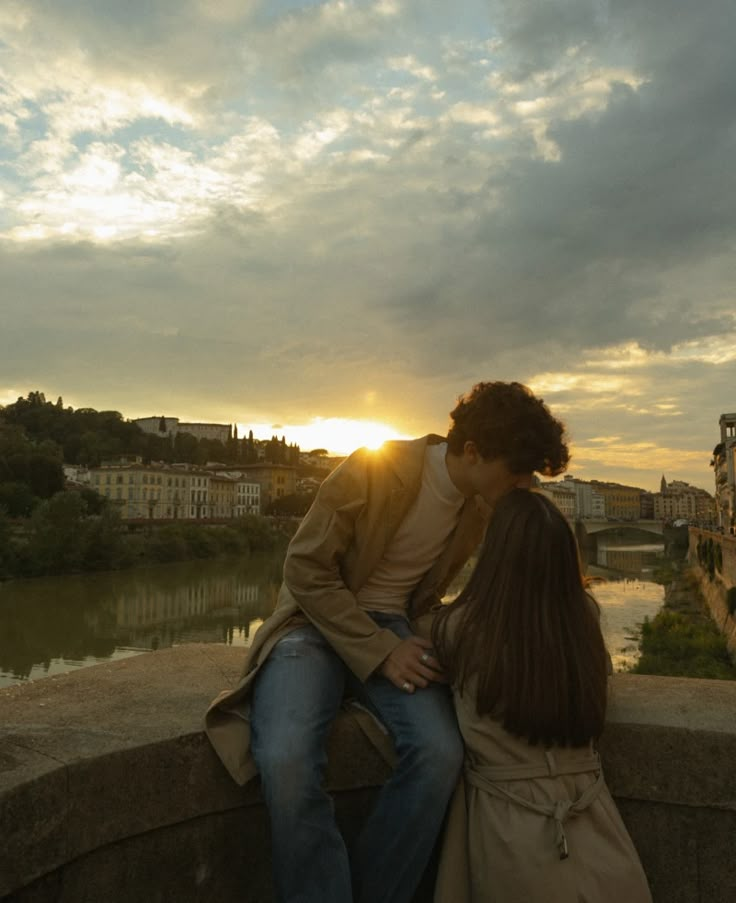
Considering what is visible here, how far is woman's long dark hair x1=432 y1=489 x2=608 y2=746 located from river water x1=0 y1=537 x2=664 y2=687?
15.2 metres

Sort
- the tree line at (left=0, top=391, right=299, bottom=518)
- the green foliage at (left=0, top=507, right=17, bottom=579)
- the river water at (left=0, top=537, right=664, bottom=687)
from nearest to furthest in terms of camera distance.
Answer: the river water at (left=0, top=537, right=664, bottom=687) < the green foliage at (left=0, top=507, right=17, bottom=579) < the tree line at (left=0, top=391, right=299, bottom=518)

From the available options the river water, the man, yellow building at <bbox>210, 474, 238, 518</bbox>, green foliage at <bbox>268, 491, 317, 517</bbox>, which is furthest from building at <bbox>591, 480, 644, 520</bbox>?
the man

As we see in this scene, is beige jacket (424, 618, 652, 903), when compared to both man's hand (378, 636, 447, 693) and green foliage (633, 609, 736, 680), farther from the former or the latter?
green foliage (633, 609, 736, 680)

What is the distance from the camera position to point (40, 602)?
92.0ft

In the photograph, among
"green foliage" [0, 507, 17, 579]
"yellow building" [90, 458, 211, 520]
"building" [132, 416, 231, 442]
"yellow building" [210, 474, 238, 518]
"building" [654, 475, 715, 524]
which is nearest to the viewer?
"green foliage" [0, 507, 17, 579]

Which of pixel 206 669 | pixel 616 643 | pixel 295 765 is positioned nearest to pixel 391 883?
pixel 295 765

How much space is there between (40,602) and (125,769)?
2904 cm

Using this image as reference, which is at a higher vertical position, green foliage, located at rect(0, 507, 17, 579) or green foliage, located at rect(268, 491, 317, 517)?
green foliage, located at rect(268, 491, 317, 517)

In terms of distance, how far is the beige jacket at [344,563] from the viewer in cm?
152

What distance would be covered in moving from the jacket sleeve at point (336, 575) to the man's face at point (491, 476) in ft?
0.71

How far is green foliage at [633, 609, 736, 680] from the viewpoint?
1356cm

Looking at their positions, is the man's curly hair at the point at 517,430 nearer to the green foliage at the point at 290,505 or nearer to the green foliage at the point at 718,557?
the green foliage at the point at 718,557

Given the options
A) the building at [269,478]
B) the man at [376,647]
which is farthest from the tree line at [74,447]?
the man at [376,647]

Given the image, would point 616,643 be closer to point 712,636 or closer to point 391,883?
point 712,636
